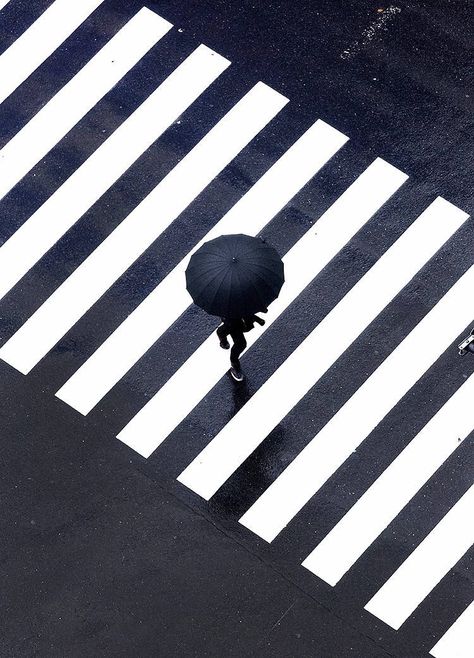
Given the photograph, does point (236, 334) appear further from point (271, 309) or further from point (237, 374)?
point (271, 309)

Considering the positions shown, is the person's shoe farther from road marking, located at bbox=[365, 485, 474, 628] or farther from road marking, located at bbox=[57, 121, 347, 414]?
road marking, located at bbox=[365, 485, 474, 628]

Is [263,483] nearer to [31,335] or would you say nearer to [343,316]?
[343,316]

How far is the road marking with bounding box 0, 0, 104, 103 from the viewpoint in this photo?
599 inches

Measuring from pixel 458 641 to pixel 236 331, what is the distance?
13.8 feet

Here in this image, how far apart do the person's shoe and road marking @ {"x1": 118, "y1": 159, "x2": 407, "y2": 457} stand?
179 mm

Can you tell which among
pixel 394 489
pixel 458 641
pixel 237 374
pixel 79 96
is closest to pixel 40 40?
pixel 79 96

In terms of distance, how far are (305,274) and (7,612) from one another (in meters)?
5.25

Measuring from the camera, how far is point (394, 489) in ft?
43.6

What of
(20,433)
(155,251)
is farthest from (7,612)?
(155,251)

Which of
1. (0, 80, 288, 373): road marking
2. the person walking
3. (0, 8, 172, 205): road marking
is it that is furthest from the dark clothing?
(0, 8, 172, 205): road marking

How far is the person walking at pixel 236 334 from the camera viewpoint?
12.4 metres

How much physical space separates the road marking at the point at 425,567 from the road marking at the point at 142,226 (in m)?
4.82

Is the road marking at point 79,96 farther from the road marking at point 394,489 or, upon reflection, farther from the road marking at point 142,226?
the road marking at point 394,489

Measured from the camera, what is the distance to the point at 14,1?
613 inches
